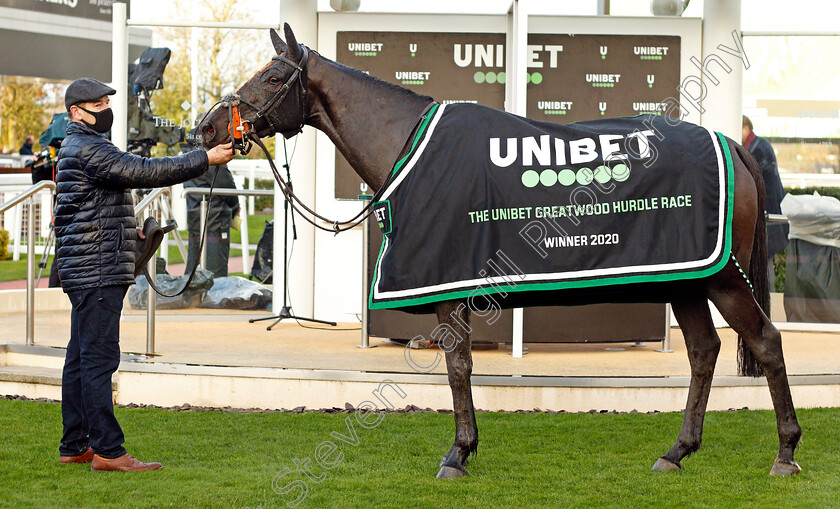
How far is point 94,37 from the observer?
2325 centimetres

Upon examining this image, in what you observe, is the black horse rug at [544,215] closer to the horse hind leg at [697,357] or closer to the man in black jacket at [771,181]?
the horse hind leg at [697,357]

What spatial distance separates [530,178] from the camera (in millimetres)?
4266

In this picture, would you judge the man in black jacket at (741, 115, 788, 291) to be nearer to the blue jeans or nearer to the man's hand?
the man's hand

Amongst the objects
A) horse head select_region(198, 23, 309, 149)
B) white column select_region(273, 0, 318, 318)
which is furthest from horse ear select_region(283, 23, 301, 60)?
white column select_region(273, 0, 318, 318)

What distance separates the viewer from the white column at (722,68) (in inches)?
336

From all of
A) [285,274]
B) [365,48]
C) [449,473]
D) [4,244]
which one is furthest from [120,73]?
[4,244]

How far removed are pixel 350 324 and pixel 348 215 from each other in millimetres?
987

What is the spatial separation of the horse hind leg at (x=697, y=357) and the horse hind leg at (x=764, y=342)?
0.31 metres

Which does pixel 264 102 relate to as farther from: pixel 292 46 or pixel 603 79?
pixel 603 79

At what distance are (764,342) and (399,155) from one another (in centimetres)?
188

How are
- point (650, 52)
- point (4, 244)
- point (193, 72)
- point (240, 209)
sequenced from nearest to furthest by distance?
1. point (650, 52)
2. point (193, 72)
3. point (240, 209)
4. point (4, 244)

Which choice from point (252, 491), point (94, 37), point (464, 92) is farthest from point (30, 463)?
point (94, 37)

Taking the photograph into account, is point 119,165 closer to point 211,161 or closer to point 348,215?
point 211,161

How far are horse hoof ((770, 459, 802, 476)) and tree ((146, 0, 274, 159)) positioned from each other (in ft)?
19.9
